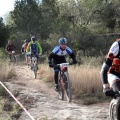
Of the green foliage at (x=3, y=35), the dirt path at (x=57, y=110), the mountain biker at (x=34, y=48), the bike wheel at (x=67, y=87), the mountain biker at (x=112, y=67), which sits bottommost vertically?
the dirt path at (x=57, y=110)

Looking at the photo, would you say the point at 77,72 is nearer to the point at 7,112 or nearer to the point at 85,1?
the point at 7,112

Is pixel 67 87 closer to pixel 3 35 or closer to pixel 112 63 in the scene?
pixel 112 63

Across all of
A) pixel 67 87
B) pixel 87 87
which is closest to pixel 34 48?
pixel 87 87

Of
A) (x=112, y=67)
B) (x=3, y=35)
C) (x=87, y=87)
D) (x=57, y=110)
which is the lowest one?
(x=57, y=110)

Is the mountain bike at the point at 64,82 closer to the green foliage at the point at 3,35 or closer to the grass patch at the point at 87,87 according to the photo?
the grass patch at the point at 87,87

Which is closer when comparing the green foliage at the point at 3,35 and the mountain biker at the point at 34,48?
the mountain biker at the point at 34,48

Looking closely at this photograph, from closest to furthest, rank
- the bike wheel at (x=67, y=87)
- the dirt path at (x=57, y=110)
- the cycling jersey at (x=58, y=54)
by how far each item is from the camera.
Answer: the dirt path at (x=57, y=110), the bike wheel at (x=67, y=87), the cycling jersey at (x=58, y=54)

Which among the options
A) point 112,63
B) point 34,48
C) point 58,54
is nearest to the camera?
point 112,63

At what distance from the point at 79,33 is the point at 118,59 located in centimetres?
2406

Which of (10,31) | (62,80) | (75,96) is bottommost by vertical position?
(75,96)

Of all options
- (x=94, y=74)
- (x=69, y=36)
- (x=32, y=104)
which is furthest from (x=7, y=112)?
(x=69, y=36)

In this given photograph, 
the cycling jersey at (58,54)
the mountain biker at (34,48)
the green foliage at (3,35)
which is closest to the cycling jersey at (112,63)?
the cycling jersey at (58,54)

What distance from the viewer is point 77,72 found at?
34.6 feet

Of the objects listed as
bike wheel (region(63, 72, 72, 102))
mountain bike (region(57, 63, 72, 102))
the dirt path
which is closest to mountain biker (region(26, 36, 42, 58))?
the dirt path
